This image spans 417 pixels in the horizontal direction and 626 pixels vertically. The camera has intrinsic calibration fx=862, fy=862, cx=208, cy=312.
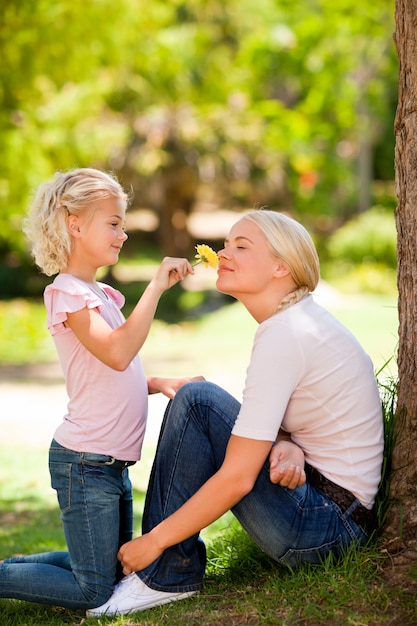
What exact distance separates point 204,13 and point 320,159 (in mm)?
5134

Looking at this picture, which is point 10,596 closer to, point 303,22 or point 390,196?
point 303,22

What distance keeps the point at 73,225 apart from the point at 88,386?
57cm

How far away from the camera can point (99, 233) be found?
9.95 feet

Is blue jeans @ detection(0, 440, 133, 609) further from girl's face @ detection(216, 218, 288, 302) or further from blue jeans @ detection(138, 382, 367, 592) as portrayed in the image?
girl's face @ detection(216, 218, 288, 302)

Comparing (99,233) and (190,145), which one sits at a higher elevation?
(190,145)

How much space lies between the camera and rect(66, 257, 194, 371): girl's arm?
2.79 meters

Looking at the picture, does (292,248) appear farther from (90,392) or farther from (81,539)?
(81,539)

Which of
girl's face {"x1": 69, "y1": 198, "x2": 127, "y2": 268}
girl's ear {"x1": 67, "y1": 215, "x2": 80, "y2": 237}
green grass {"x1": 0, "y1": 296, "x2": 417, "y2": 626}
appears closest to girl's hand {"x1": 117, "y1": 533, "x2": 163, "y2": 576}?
green grass {"x1": 0, "y1": 296, "x2": 417, "y2": 626}

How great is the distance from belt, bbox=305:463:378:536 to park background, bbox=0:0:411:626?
124 inches

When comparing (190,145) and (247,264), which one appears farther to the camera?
(190,145)

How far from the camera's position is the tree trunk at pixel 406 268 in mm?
2768

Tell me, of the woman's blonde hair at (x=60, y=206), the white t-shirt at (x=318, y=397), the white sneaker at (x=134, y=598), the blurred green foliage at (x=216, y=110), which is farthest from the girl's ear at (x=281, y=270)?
the blurred green foliage at (x=216, y=110)

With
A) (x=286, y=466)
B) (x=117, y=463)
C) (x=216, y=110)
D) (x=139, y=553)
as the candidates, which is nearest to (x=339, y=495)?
(x=286, y=466)

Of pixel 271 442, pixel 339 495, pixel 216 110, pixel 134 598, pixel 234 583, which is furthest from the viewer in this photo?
pixel 216 110
